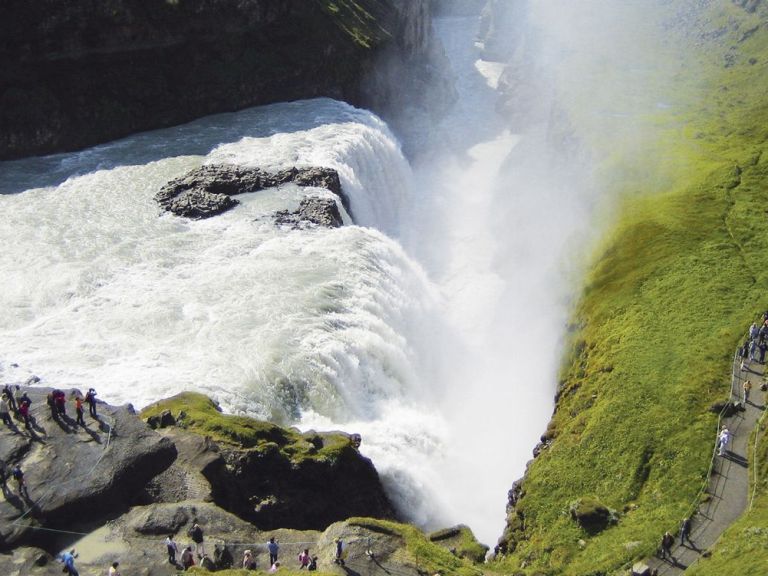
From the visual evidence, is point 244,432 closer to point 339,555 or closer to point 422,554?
point 339,555

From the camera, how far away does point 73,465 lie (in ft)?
104

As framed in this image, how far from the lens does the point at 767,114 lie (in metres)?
94.8

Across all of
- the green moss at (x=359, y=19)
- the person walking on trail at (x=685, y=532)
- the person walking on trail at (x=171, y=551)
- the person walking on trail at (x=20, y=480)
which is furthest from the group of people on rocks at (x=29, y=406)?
the green moss at (x=359, y=19)

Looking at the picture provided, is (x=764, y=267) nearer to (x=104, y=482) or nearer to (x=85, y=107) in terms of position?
(x=104, y=482)

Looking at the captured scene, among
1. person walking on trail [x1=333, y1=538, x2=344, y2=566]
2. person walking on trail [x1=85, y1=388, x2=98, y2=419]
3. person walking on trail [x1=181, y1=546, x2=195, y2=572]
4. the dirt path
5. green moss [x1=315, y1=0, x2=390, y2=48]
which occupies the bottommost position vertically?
person walking on trail [x1=333, y1=538, x2=344, y2=566]

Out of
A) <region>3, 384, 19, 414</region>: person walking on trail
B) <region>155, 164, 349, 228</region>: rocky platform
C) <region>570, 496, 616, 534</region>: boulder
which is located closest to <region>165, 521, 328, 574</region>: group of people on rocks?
<region>3, 384, 19, 414</region>: person walking on trail

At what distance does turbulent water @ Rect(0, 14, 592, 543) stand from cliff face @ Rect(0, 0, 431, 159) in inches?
149

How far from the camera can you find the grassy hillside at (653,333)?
37.2 m

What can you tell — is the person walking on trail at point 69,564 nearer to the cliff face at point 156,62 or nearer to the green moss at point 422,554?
the green moss at point 422,554

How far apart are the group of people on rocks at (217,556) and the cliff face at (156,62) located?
196 feet

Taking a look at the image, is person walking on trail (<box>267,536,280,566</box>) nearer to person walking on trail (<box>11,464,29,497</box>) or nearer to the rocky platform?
person walking on trail (<box>11,464,29,497</box>)

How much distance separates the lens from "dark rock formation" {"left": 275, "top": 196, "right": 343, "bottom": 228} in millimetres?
64250

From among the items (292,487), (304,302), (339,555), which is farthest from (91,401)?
(304,302)

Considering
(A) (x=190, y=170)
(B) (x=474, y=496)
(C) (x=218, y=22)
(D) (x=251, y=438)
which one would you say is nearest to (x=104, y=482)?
(D) (x=251, y=438)
